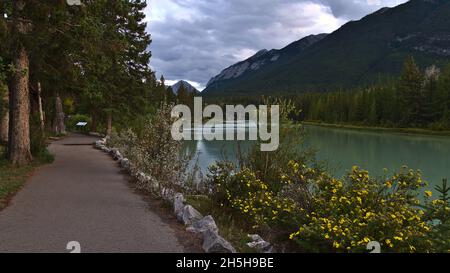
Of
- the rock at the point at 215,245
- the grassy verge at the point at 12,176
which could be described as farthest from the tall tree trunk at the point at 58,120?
the rock at the point at 215,245

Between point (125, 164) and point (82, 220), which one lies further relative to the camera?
point (125, 164)

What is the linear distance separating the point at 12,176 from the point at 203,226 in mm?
8158

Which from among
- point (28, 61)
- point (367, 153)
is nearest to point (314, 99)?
point (367, 153)

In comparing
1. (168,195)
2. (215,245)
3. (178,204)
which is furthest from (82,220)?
(215,245)

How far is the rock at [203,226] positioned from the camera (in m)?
6.75

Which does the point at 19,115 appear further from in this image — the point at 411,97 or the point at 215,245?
the point at 411,97

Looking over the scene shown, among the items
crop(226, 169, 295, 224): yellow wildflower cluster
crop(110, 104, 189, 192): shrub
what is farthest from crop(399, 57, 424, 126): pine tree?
crop(226, 169, 295, 224): yellow wildflower cluster

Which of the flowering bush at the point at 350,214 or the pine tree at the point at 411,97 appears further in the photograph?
the pine tree at the point at 411,97

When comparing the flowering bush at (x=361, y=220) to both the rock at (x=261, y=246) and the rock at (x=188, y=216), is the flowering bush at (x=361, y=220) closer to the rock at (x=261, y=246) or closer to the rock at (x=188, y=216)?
the rock at (x=261, y=246)

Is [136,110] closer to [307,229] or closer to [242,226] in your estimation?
[242,226]

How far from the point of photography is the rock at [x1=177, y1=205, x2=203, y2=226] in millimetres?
7480

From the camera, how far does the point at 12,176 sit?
12445 millimetres

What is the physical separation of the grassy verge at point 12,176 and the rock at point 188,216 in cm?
378

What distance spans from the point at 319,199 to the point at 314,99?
12683 cm
